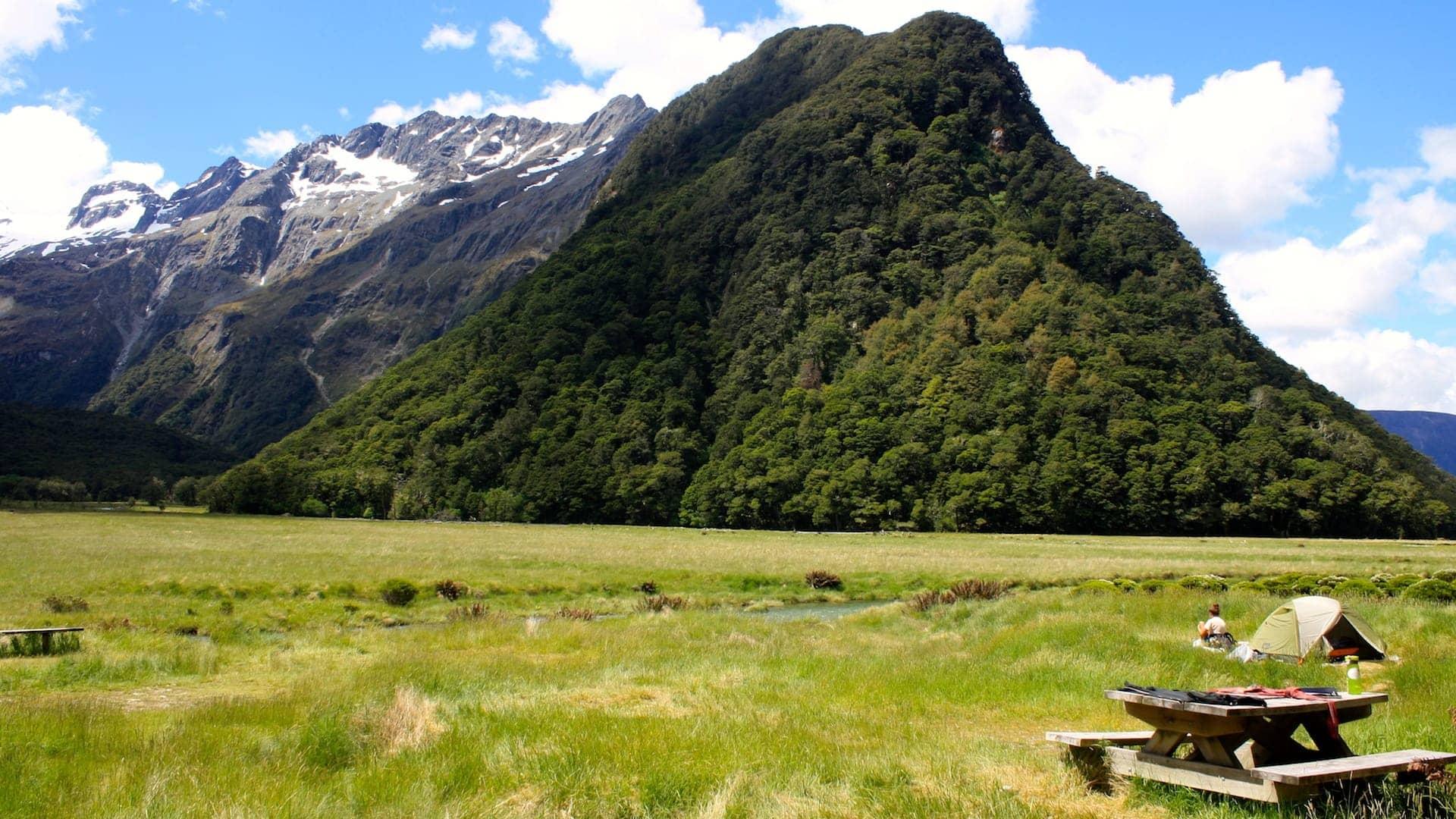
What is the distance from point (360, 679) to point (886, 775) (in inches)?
388

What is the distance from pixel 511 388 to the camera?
440 ft

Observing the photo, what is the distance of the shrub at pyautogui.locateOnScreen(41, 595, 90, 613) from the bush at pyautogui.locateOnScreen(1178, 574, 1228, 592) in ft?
119

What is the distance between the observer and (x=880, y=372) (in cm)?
11462

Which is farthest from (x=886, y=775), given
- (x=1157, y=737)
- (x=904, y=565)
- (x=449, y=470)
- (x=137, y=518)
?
(x=449, y=470)

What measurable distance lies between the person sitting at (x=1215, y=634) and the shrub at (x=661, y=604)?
1700cm

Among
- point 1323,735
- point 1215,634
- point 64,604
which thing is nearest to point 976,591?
point 1215,634

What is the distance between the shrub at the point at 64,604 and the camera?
25.7 metres

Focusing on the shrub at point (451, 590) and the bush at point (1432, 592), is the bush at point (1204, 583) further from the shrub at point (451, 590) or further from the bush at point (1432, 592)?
the shrub at point (451, 590)

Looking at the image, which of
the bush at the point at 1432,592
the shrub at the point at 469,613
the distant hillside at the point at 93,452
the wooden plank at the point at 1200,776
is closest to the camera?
the wooden plank at the point at 1200,776

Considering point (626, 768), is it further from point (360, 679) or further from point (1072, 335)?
point (1072, 335)

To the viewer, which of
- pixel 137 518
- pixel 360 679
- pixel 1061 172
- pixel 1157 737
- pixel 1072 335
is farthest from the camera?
pixel 1061 172

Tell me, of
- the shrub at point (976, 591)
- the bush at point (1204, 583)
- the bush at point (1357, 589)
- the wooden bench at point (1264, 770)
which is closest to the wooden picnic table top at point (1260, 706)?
the wooden bench at point (1264, 770)

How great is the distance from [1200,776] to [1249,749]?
6.37 ft

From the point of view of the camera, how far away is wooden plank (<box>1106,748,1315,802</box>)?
22.2 ft
